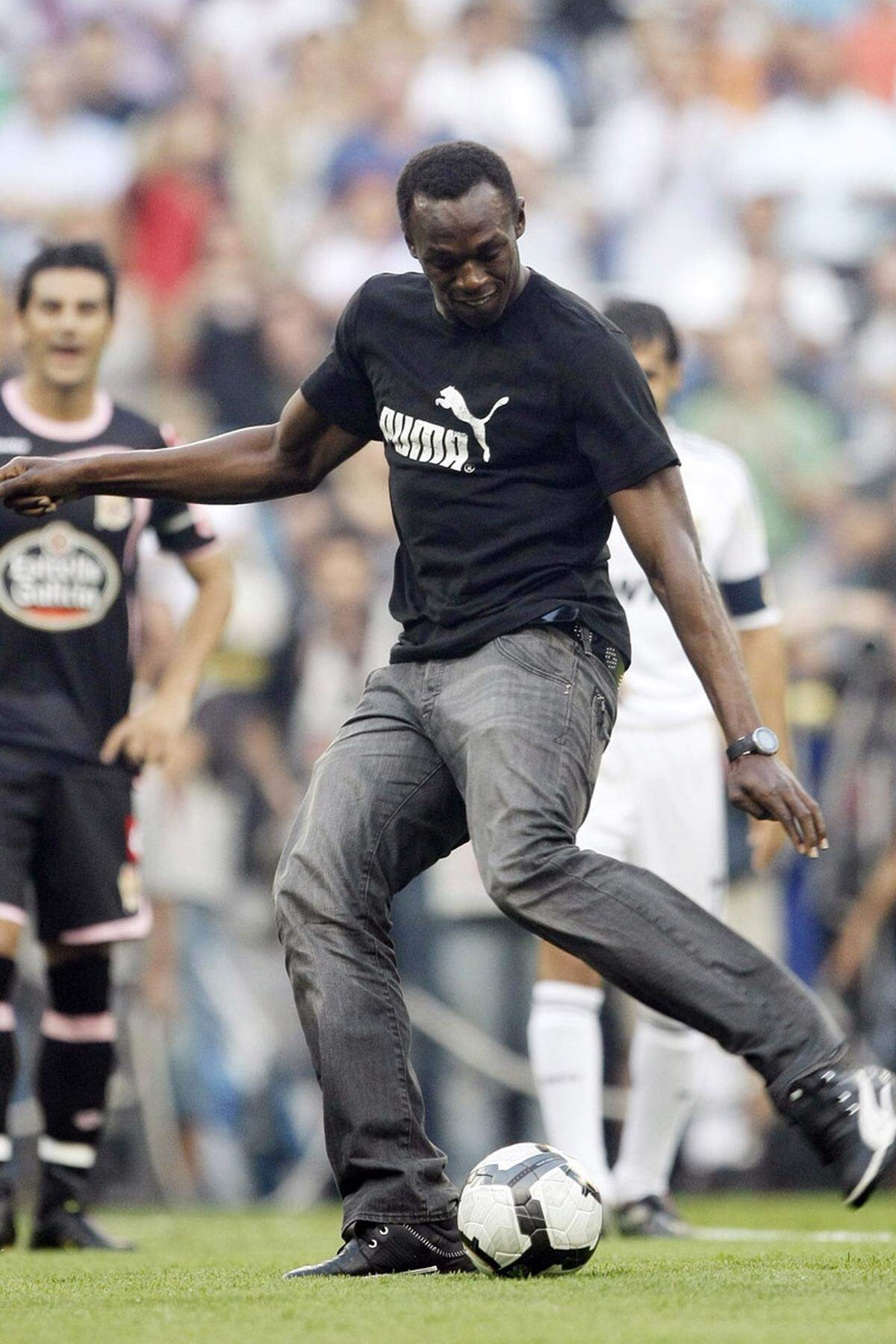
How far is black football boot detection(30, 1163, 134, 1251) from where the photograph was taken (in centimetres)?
611

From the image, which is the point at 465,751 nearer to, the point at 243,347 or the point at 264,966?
the point at 264,966

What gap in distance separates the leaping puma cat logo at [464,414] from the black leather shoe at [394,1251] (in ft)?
5.17

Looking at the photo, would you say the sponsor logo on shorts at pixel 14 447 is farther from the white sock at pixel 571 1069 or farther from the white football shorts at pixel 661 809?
the white sock at pixel 571 1069

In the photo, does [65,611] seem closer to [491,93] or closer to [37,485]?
[37,485]

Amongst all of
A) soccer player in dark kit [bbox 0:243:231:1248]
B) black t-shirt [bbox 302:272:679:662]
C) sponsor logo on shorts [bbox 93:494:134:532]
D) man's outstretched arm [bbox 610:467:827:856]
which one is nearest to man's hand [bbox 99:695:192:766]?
soccer player in dark kit [bbox 0:243:231:1248]

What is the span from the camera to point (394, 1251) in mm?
4238

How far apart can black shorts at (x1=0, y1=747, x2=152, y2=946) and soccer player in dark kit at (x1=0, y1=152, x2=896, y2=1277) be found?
6.24 ft

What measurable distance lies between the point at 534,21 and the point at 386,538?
15.8ft

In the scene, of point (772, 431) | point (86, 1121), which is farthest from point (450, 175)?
point (772, 431)

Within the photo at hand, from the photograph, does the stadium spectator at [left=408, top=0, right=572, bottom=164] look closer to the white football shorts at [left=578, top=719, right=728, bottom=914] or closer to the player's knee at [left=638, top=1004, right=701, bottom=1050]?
the white football shorts at [left=578, top=719, right=728, bottom=914]

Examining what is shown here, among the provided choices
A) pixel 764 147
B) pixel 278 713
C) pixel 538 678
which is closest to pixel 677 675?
pixel 538 678

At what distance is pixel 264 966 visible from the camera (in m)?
9.49

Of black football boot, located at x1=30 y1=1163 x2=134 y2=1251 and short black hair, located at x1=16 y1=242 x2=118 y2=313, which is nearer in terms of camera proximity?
black football boot, located at x1=30 y1=1163 x2=134 y2=1251

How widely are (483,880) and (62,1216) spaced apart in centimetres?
262
